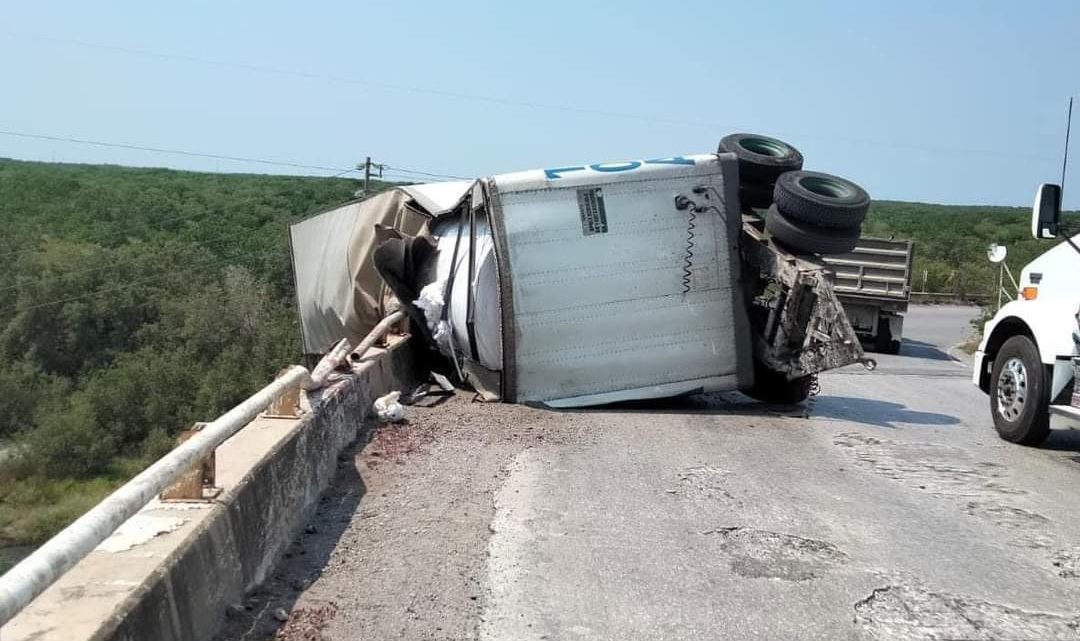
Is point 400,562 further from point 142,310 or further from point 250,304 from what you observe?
point 142,310

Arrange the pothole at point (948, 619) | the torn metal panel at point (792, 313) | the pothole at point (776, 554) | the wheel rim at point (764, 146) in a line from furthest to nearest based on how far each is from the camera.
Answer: the wheel rim at point (764, 146) → the torn metal panel at point (792, 313) → the pothole at point (776, 554) → the pothole at point (948, 619)

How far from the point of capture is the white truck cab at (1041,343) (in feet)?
28.3

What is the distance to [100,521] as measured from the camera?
315 cm

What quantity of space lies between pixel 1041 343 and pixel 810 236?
95.1 inches

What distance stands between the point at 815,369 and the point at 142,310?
34762 mm

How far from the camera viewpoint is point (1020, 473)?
8148 mm

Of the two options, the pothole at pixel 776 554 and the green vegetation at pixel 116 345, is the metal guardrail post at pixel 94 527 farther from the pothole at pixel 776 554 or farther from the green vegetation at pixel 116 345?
the green vegetation at pixel 116 345

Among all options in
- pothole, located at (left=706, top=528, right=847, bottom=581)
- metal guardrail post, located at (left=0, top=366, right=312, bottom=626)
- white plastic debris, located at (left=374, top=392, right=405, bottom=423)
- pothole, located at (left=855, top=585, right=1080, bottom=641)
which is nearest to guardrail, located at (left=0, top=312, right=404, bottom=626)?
metal guardrail post, located at (left=0, top=366, right=312, bottom=626)

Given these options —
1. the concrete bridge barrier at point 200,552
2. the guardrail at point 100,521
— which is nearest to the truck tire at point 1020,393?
the concrete bridge barrier at point 200,552

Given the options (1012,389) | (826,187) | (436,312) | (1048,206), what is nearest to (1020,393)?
(1012,389)

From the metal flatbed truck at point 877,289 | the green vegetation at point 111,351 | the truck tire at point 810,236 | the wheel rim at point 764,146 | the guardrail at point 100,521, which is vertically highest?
the wheel rim at point 764,146

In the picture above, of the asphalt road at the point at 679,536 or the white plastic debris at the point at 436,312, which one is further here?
the white plastic debris at the point at 436,312

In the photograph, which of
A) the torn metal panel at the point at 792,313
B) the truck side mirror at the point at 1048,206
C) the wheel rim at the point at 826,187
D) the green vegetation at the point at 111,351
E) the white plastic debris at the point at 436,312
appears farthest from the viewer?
the green vegetation at the point at 111,351

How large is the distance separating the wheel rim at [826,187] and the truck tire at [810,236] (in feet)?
1.58
